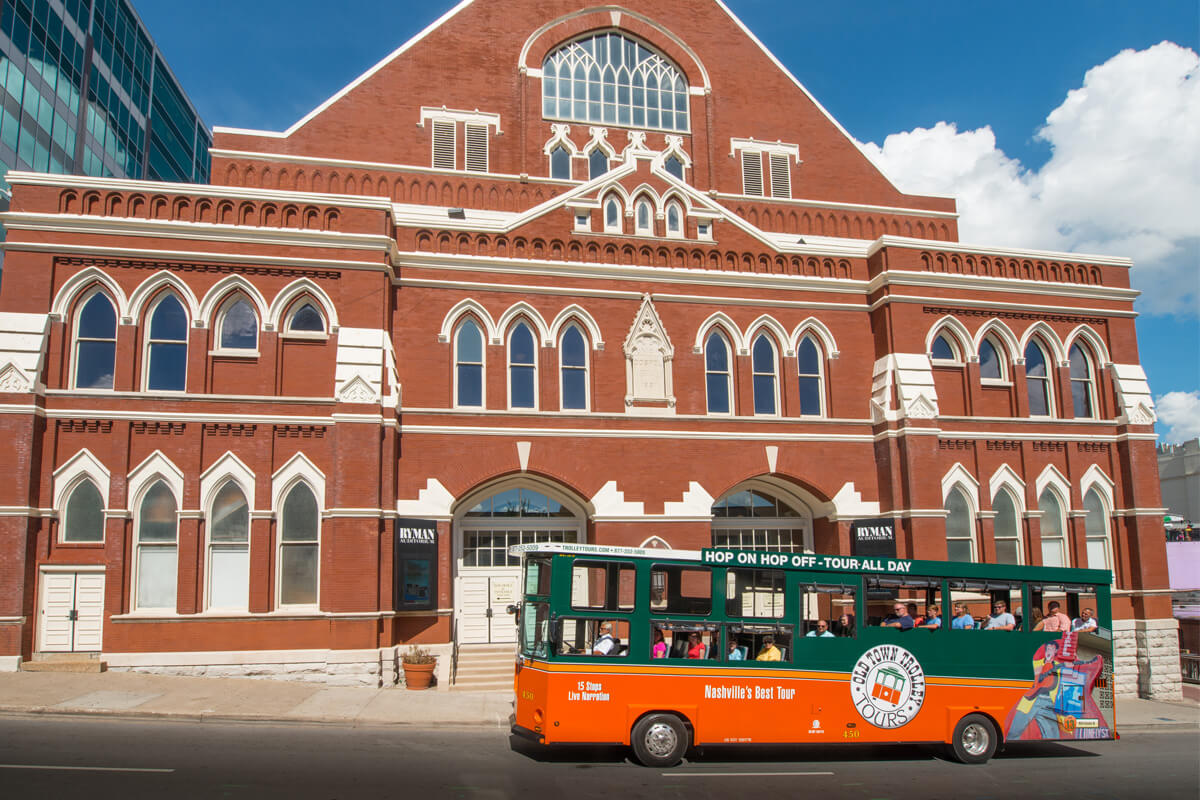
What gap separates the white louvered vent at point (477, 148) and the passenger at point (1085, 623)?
61.0 feet

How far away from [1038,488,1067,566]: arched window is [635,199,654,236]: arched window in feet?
39.2

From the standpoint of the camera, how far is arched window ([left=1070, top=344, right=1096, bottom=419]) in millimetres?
23500

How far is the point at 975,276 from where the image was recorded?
2272cm

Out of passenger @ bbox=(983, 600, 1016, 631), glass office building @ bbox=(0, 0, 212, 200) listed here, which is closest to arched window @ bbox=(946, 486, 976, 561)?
passenger @ bbox=(983, 600, 1016, 631)

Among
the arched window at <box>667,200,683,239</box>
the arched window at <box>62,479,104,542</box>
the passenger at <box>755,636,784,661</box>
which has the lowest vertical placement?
the passenger at <box>755,636,784,661</box>

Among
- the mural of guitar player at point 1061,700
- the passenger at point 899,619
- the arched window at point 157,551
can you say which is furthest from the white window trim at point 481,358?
the mural of guitar player at point 1061,700

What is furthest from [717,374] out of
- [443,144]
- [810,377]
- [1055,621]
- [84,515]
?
[84,515]

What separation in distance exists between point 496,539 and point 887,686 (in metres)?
10.7

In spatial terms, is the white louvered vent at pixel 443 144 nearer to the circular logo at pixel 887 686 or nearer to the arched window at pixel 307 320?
the arched window at pixel 307 320

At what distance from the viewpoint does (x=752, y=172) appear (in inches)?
1072

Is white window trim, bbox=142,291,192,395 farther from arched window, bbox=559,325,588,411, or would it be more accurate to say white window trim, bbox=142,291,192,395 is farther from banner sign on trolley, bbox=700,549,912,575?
banner sign on trolley, bbox=700,549,912,575

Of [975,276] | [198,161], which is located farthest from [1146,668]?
[198,161]

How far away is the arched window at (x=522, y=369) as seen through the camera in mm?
20688

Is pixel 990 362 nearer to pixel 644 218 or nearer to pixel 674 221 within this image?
pixel 674 221
